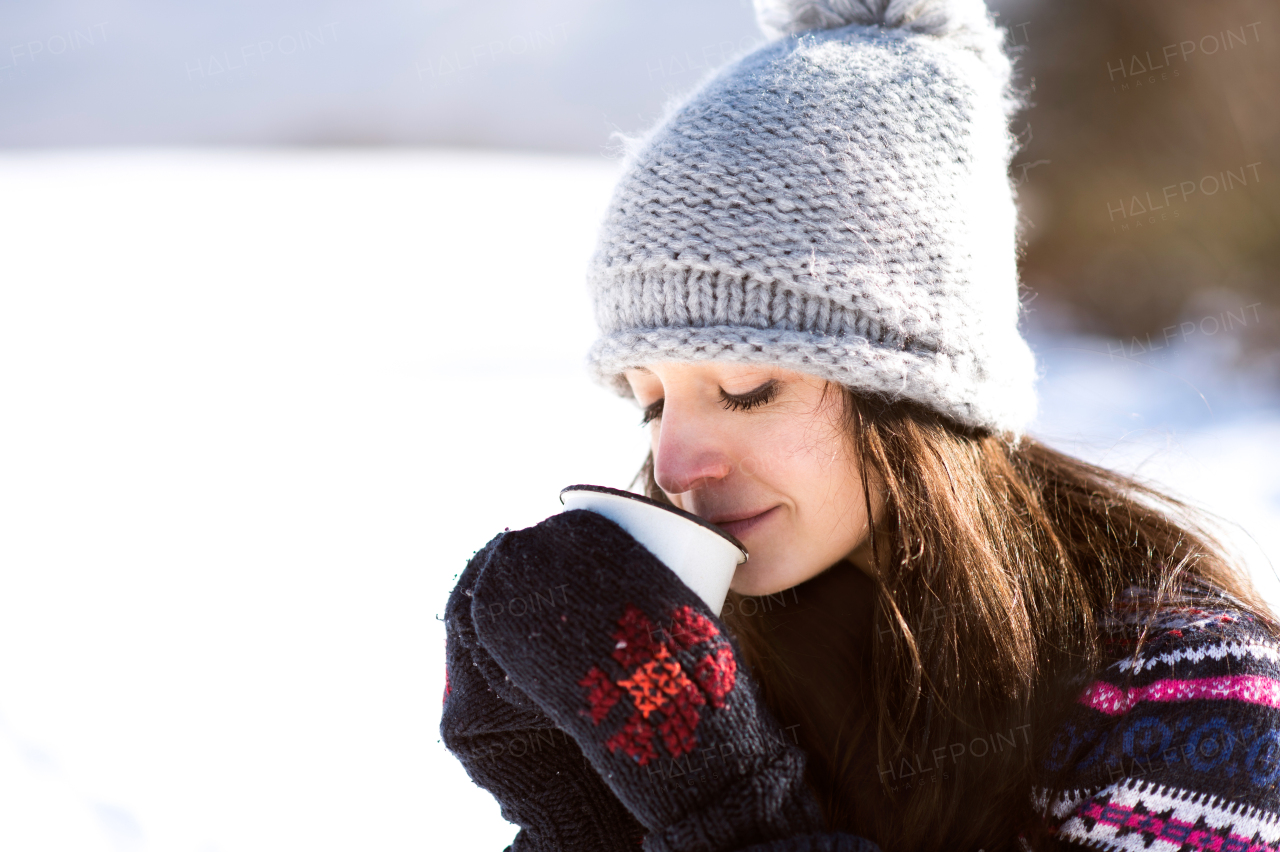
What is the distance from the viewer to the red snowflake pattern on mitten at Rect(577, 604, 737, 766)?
901mm

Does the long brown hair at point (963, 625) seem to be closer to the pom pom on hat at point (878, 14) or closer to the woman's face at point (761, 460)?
the woman's face at point (761, 460)

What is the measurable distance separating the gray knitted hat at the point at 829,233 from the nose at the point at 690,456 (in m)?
0.10

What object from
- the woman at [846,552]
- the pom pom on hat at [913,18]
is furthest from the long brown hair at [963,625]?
the pom pom on hat at [913,18]

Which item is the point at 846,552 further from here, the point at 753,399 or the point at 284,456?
the point at 284,456

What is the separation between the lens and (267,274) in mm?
4289

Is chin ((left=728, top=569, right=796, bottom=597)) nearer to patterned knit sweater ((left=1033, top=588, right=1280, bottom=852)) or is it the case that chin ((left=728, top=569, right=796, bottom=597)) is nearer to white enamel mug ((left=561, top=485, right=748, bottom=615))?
white enamel mug ((left=561, top=485, right=748, bottom=615))

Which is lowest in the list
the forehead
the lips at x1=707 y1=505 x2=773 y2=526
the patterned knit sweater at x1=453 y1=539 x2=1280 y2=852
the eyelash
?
the patterned knit sweater at x1=453 y1=539 x2=1280 y2=852

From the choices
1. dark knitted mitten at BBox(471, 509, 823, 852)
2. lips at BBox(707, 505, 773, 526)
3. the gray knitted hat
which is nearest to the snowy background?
the gray knitted hat

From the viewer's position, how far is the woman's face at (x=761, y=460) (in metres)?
1.13

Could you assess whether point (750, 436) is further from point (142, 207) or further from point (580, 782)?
point (142, 207)

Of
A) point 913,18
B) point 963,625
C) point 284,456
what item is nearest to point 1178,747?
point 963,625

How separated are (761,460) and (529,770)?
0.53 meters

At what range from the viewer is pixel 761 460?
3.71ft

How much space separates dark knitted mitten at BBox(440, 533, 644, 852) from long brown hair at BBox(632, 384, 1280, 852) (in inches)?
12.2
